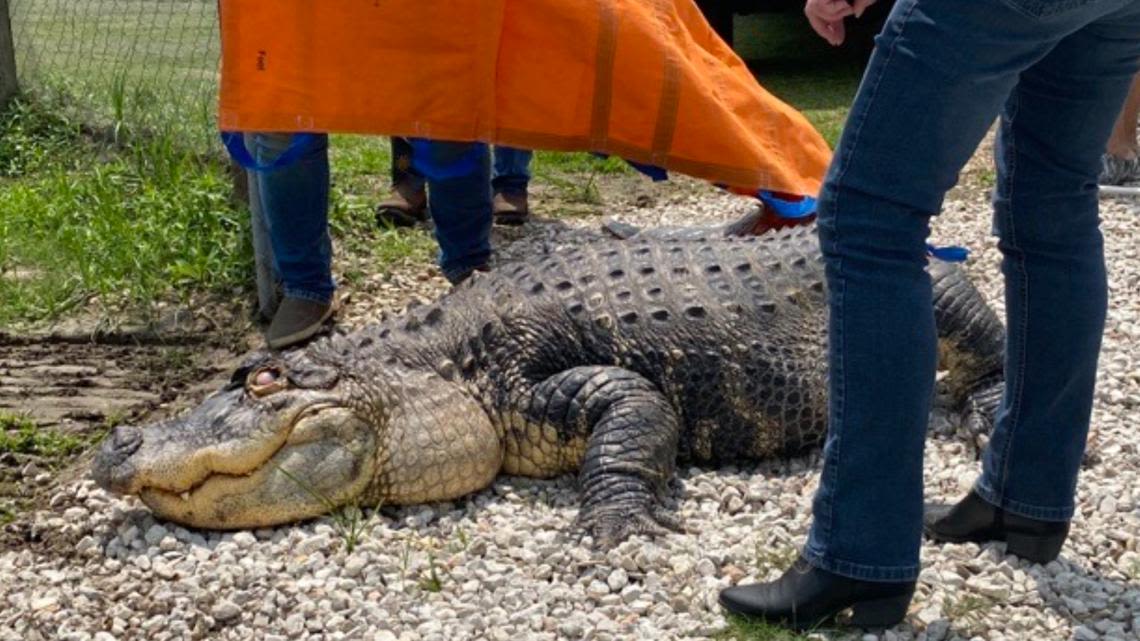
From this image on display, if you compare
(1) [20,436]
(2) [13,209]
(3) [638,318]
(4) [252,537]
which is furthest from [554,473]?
(2) [13,209]

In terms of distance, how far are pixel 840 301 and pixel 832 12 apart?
20.3 inches

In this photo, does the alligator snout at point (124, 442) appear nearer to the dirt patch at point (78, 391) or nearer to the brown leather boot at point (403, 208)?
the dirt patch at point (78, 391)

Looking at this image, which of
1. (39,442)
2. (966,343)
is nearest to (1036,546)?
(966,343)

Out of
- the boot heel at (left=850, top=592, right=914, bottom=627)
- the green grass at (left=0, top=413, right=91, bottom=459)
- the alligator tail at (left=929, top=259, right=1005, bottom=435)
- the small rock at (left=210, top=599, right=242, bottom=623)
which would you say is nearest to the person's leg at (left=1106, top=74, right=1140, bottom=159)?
the alligator tail at (left=929, top=259, right=1005, bottom=435)

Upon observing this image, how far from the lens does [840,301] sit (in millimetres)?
2488

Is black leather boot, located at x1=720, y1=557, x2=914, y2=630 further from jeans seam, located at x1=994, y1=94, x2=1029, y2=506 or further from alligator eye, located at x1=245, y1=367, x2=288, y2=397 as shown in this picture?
alligator eye, located at x1=245, y1=367, x2=288, y2=397

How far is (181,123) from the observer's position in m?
6.61

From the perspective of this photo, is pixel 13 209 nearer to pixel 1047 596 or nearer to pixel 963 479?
pixel 963 479

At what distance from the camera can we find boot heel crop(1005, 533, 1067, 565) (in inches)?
119

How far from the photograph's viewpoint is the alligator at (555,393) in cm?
348

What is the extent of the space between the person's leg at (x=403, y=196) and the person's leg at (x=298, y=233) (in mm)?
1254

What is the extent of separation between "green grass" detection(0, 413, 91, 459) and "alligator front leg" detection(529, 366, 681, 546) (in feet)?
4.45

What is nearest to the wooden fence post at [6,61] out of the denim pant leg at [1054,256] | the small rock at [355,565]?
the small rock at [355,565]

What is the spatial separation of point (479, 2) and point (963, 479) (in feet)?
6.94
